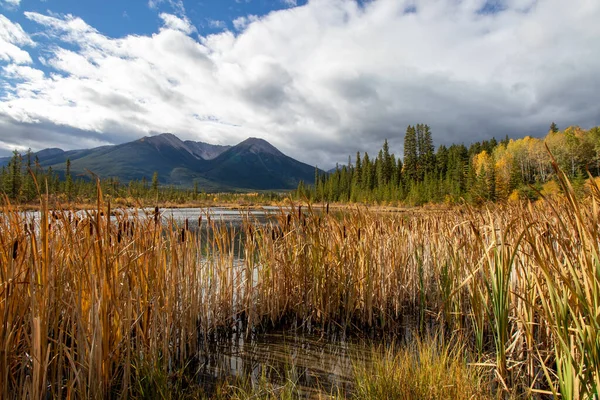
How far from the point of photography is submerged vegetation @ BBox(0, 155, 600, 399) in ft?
7.30

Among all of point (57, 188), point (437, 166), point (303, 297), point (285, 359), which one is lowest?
point (285, 359)

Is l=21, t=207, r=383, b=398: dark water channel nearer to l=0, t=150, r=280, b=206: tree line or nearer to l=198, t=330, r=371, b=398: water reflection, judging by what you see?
l=198, t=330, r=371, b=398: water reflection

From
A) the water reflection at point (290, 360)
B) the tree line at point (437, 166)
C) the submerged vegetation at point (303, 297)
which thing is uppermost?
the tree line at point (437, 166)

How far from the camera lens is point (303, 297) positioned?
5.31m

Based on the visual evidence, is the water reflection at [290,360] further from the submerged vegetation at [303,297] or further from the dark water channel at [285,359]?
the submerged vegetation at [303,297]

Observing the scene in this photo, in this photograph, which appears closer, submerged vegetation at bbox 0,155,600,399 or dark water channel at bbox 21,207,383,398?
submerged vegetation at bbox 0,155,600,399

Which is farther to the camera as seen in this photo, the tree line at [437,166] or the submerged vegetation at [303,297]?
the tree line at [437,166]

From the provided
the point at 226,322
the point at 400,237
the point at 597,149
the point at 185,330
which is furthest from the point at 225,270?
the point at 597,149

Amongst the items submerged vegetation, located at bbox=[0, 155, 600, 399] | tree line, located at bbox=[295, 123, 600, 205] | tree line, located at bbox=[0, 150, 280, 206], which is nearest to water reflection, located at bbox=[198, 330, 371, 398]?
submerged vegetation, located at bbox=[0, 155, 600, 399]

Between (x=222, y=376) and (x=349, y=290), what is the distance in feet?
7.41

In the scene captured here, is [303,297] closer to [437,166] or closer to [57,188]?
[57,188]

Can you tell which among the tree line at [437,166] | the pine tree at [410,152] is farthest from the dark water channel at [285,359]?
the pine tree at [410,152]

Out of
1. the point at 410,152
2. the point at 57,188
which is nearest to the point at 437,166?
the point at 410,152

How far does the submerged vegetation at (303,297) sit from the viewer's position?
2.22 m
